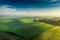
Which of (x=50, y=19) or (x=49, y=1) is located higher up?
(x=49, y=1)

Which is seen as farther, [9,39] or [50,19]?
[50,19]

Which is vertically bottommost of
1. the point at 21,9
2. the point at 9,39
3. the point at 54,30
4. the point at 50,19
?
the point at 9,39

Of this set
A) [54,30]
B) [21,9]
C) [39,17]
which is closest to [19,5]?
[21,9]

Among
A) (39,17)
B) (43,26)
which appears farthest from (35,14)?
(43,26)

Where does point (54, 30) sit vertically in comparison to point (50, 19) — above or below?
below

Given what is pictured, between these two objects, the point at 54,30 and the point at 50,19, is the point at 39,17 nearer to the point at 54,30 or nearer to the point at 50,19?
the point at 50,19

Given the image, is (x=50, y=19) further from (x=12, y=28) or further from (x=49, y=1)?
(x=12, y=28)
